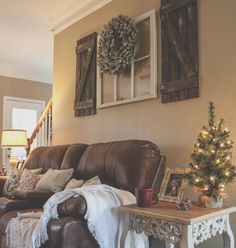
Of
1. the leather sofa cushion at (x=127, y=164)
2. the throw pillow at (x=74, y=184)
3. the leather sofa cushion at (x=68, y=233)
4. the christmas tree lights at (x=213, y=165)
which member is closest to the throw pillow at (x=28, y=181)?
the throw pillow at (x=74, y=184)

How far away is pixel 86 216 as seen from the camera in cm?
214

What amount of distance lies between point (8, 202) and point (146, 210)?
1.36m

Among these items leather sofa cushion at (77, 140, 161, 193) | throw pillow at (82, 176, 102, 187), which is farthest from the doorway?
throw pillow at (82, 176, 102, 187)

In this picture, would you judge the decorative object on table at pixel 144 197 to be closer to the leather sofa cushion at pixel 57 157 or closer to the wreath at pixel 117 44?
the leather sofa cushion at pixel 57 157

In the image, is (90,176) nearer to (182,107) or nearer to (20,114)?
(182,107)

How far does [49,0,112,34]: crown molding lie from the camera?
12.9 ft

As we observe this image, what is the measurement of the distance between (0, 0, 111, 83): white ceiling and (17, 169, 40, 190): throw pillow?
2.12 meters

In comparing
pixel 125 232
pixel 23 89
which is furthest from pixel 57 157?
pixel 23 89

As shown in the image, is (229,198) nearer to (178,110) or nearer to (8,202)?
(178,110)

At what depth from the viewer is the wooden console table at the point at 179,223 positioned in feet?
5.86

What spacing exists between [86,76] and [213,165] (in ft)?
7.38

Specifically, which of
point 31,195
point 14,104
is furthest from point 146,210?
point 14,104

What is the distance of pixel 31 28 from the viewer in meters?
4.79

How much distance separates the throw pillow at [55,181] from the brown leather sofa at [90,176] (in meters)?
0.11
